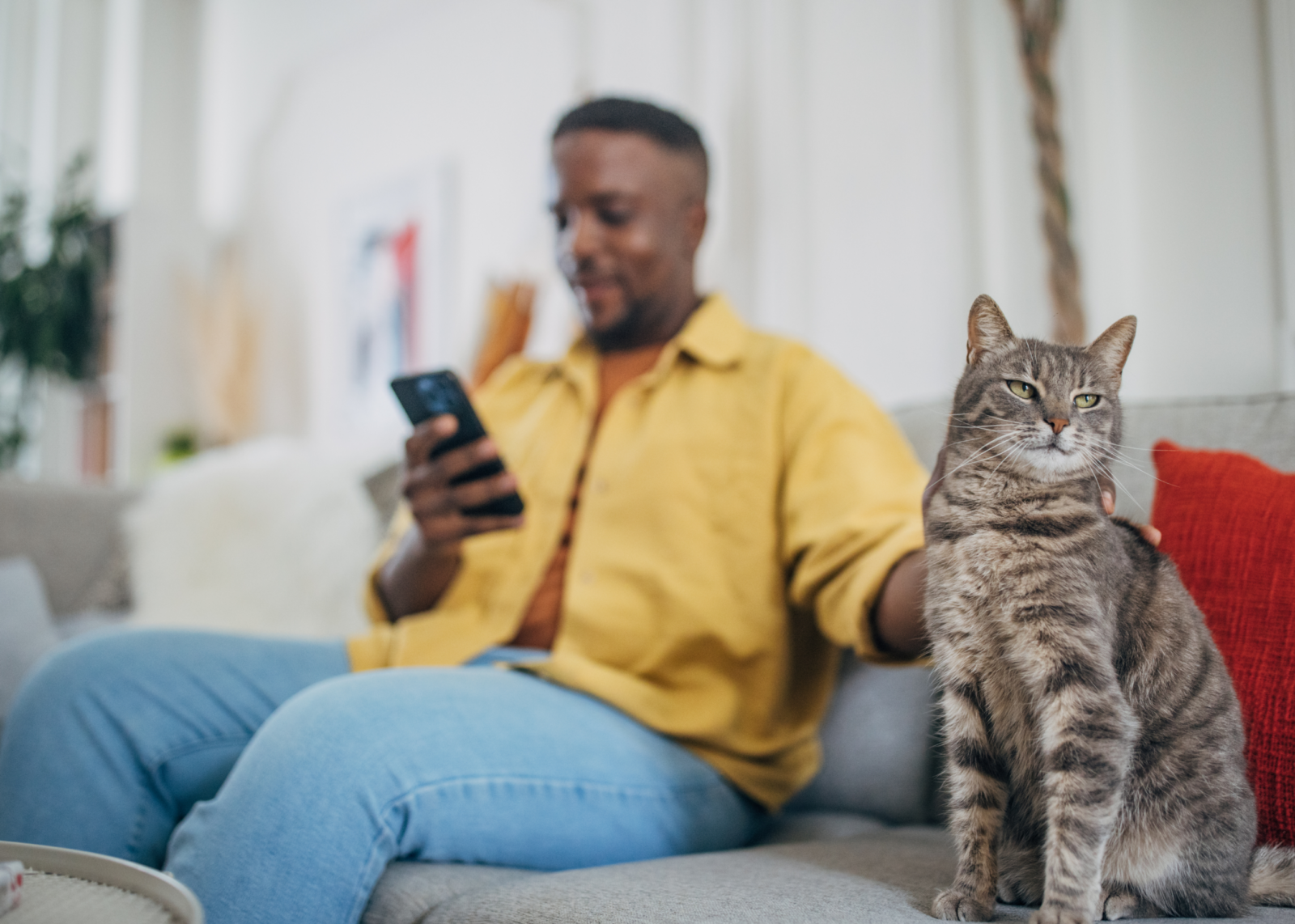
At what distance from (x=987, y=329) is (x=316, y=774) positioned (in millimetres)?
647

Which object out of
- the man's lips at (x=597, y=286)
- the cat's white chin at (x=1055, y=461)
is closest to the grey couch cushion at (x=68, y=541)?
the man's lips at (x=597, y=286)

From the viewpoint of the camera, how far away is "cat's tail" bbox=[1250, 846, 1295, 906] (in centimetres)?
66

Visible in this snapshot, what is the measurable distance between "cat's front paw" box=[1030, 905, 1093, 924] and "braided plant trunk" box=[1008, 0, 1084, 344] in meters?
1.00

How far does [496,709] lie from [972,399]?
54cm

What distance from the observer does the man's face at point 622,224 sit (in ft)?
4.03

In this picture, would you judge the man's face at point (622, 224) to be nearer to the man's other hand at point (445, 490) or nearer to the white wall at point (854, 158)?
the man's other hand at point (445, 490)

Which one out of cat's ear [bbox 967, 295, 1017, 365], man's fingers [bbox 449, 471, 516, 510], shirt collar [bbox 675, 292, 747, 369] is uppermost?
shirt collar [bbox 675, 292, 747, 369]

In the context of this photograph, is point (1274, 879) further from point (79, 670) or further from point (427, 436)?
point (79, 670)

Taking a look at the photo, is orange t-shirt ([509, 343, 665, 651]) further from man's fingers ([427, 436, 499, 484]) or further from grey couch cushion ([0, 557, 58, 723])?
grey couch cushion ([0, 557, 58, 723])

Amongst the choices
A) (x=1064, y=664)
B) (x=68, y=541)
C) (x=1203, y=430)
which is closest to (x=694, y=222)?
(x=1203, y=430)

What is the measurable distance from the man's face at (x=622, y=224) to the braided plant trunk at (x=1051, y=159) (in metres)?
0.56

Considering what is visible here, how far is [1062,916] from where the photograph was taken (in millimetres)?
542

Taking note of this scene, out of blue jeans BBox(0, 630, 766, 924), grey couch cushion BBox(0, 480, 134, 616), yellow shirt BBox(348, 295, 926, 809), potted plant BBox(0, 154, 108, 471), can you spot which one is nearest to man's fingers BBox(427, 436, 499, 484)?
yellow shirt BBox(348, 295, 926, 809)

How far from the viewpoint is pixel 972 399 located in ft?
2.07
